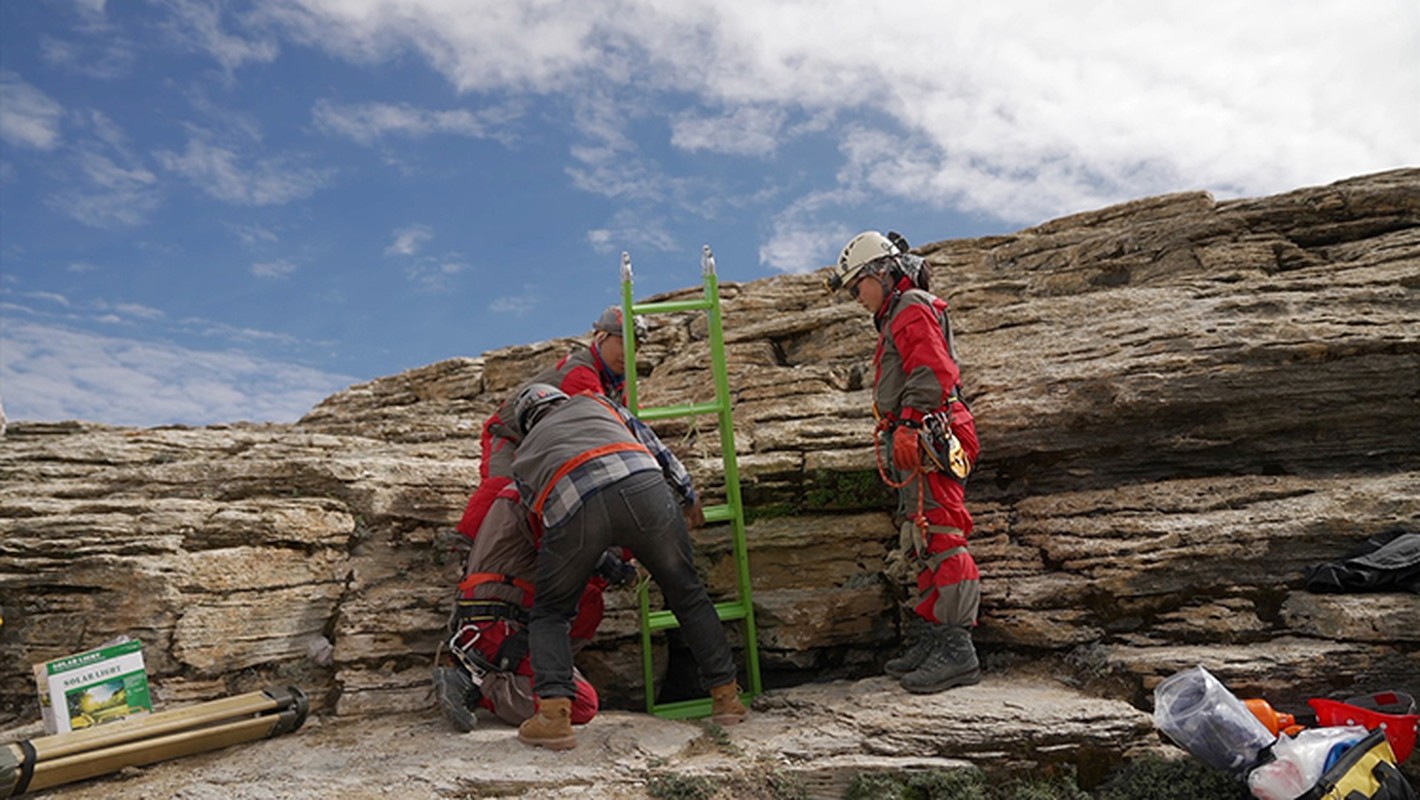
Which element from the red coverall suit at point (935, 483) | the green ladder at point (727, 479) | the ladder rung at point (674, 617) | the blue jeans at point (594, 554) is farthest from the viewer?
the green ladder at point (727, 479)

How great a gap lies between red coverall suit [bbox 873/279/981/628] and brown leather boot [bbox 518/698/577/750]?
3.50 meters

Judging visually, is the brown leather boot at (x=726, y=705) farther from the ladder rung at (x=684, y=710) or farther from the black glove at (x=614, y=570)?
the black glove at (x=614, y=570)

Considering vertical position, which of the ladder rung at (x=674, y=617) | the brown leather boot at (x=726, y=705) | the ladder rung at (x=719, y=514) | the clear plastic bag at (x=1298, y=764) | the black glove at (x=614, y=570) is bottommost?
the clear plastic bag at (x=1298, y=764)

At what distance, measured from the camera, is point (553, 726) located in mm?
7160

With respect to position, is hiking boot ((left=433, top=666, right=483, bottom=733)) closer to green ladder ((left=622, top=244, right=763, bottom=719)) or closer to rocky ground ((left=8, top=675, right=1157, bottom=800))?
rocky ground ((left=8, top=675, right=1157, bottom=800))

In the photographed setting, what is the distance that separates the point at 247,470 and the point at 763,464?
251 inches

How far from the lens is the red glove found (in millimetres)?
8273

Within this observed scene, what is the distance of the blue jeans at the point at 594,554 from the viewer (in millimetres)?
7332

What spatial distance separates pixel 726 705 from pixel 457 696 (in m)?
2.43

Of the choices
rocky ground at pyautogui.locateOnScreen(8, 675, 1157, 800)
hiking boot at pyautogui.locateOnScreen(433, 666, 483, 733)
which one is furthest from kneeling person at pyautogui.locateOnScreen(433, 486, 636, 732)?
rocky ground at pyautogui.locateOnScreen(8, 675, 1157, 800)

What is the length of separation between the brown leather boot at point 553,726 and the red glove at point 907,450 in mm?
3711

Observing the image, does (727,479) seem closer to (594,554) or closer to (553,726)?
(594,554)

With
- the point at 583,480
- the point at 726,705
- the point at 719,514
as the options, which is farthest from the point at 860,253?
the point at 726,705

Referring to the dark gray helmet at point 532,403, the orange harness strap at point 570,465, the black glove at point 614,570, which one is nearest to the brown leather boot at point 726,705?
the black glove at point 614,570
